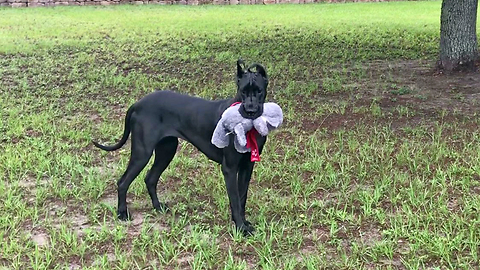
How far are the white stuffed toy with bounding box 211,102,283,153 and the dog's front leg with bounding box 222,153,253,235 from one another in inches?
5.0

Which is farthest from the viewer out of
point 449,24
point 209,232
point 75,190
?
point 449,24

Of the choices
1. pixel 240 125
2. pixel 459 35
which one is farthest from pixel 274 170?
pixel 459 35

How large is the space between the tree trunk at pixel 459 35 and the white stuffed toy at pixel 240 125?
5967mm

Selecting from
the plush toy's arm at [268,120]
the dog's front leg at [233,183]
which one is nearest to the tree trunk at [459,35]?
the plush toy's arm at [268,120]

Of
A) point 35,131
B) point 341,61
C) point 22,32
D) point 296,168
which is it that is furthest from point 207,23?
point 296,168

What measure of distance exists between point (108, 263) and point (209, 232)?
746 mm

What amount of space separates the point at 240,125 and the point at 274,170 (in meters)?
1.78

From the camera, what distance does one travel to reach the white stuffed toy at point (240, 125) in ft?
11.9

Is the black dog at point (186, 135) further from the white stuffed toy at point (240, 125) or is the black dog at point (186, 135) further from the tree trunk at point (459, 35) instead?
the tree trunk at point (459, 35)

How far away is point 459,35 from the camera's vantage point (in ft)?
28.7

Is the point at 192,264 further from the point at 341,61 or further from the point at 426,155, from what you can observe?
the point at 341,61

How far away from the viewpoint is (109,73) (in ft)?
32.6

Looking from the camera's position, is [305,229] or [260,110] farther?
[305,229]

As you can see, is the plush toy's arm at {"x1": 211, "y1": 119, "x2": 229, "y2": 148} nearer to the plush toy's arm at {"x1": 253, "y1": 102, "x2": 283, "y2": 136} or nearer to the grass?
the plush toy's arm at {"x1": 253, "y1": 102, "x2": 283, "y2": 136}
